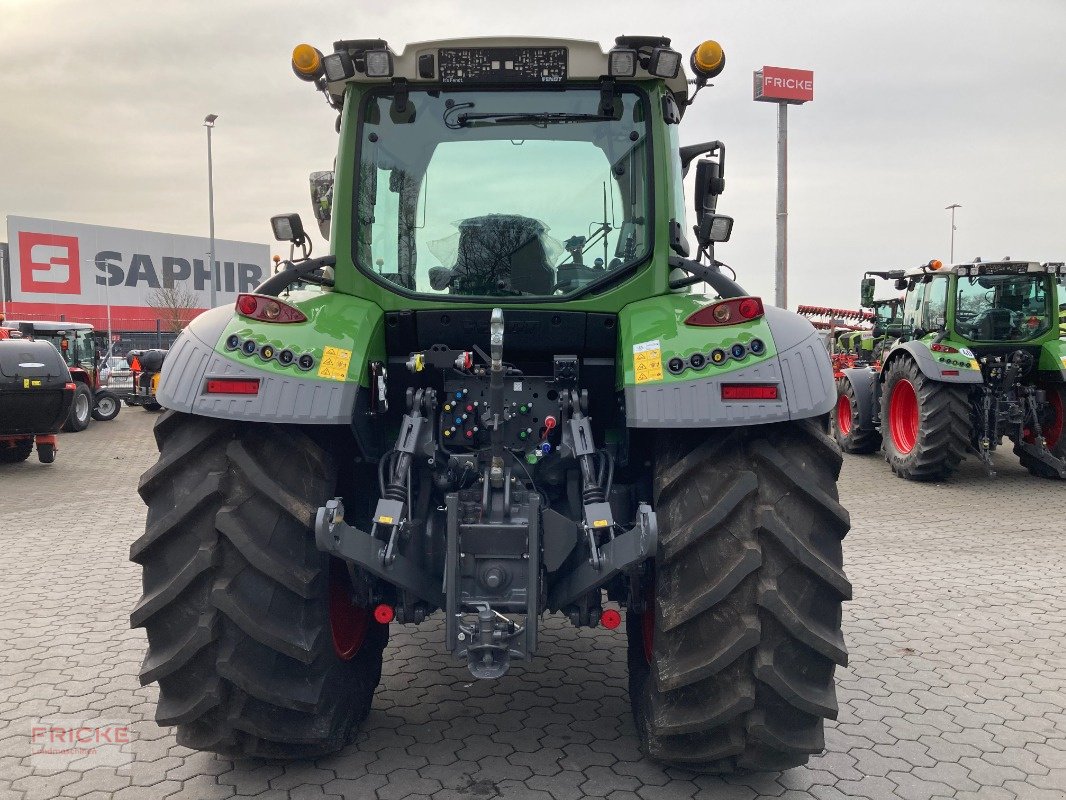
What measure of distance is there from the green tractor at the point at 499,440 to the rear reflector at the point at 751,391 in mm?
13

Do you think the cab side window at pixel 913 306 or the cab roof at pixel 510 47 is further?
the cab side window at pixel 913 306

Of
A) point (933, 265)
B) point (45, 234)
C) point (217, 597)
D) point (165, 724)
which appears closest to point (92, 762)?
point (165, 724)

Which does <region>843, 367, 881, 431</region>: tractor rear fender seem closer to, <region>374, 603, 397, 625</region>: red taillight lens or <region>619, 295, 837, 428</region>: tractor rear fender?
<region>619, 295, 837, 428</region>: tractor rear fender

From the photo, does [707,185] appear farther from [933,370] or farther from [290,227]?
[933,370]

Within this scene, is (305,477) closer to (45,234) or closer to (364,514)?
(364,514)

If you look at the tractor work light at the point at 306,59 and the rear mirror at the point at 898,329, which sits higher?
the tractor work light at the point at 306,59

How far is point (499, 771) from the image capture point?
11.7 feet

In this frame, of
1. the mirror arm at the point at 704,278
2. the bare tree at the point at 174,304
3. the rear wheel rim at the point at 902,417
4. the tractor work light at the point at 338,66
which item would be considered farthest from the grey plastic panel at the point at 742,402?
the bare tree at the point at 174,304

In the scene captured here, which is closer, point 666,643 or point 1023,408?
point 666,643

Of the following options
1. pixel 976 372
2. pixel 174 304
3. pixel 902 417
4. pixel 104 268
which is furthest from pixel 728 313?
pixel 104 268

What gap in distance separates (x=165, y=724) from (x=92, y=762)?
70cm

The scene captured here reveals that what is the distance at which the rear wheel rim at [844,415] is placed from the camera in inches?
552

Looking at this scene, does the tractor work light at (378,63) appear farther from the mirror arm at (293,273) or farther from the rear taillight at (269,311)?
the rear taillight at (269,311)

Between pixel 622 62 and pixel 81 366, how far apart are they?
20188 millimetres
